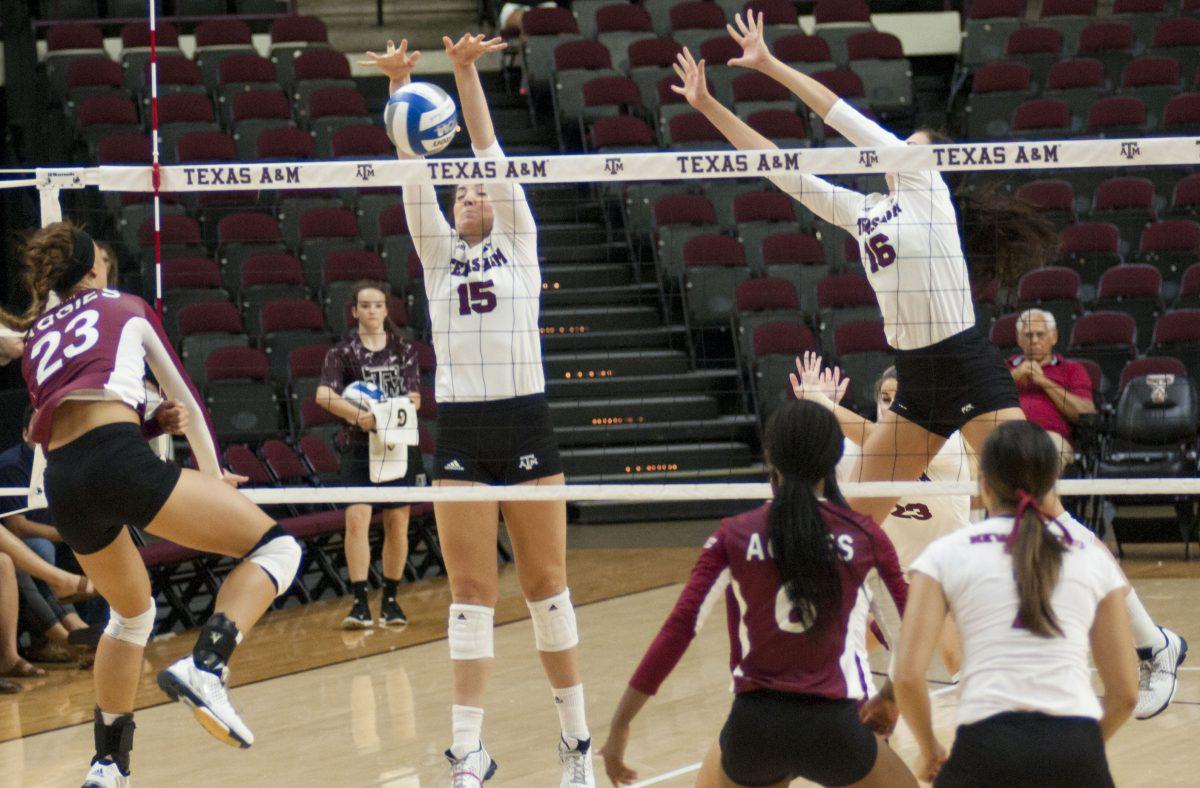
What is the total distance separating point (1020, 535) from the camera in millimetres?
3037

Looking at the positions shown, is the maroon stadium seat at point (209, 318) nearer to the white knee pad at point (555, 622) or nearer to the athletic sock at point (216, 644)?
the white knee pad at point (555, 622)

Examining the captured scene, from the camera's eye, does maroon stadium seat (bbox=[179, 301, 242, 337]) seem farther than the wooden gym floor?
Yes

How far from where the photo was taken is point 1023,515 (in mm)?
3072

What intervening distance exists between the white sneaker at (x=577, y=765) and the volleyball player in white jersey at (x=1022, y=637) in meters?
1.86

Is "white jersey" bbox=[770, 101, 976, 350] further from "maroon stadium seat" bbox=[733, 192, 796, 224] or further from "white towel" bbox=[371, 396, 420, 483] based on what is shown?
"maroon stadium seat" bbox=[733, 192, 796, 224]

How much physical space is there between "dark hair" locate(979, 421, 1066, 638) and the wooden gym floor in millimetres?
2132

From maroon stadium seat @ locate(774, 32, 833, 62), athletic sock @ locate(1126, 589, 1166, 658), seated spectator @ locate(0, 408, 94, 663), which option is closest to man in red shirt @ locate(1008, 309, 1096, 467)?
athletic sock @ locate(1126, 589, 1166, 658)

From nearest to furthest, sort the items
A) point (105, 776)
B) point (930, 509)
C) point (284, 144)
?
point (105, 776)
point (930, 509)
point (284, 144)

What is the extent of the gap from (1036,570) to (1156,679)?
5.46ft

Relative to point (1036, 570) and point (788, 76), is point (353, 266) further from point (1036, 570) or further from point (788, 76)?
point (1036, 570)

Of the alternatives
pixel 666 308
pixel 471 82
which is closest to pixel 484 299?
pixel 471 82

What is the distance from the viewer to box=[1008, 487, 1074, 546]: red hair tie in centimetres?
306

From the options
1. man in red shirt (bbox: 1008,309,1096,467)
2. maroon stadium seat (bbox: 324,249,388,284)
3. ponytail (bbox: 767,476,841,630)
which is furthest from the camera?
maroon stadium seat (bbox: 324,249,388,284)

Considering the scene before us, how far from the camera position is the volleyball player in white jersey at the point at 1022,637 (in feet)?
9.68
